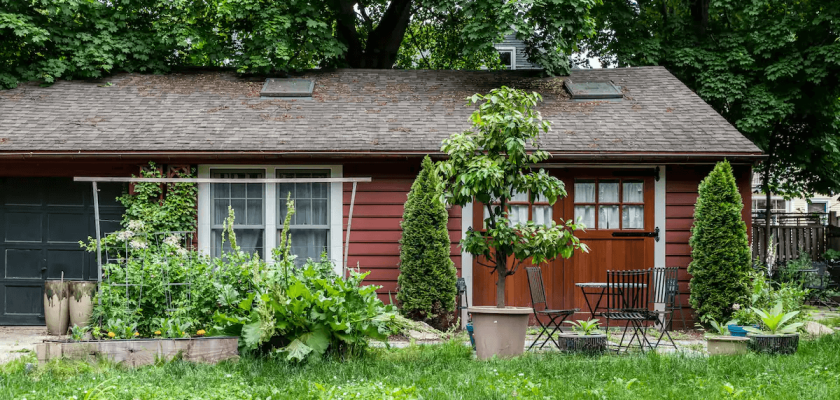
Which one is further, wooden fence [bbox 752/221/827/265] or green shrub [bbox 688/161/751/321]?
wooden fence [bbox 752/221/827/265]

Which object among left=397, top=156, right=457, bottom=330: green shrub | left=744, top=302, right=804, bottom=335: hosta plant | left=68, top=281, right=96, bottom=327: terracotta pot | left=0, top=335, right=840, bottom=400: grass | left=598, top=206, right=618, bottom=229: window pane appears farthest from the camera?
left=598, top=206, right=618, bottom=229: window pane

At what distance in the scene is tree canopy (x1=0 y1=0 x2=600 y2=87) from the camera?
11.6m

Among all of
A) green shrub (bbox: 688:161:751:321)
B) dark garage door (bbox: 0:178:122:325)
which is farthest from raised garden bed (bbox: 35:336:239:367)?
green shrub (bbox: 688:161:751:321)

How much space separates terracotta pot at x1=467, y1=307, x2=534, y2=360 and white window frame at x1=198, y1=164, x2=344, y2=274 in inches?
131

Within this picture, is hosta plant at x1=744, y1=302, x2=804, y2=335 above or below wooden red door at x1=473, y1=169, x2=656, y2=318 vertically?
below

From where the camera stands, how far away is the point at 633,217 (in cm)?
977

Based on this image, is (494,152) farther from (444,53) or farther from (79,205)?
(444,53)

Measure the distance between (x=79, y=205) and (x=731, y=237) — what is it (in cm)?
833

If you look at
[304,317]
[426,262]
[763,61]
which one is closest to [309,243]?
[426,262]

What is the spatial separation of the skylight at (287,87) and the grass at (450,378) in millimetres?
5704

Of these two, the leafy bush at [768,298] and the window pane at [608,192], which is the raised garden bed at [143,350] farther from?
the leafy bush at [768,298]

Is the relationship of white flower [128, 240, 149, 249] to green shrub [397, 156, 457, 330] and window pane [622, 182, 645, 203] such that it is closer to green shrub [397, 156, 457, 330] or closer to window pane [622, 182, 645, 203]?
green shrub [397, 156, 457, 330]

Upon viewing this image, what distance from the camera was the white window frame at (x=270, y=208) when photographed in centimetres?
952

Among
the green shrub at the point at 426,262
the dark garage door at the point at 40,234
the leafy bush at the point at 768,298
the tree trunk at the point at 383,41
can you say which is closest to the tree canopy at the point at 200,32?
the dark garage door at the point at 40,234
